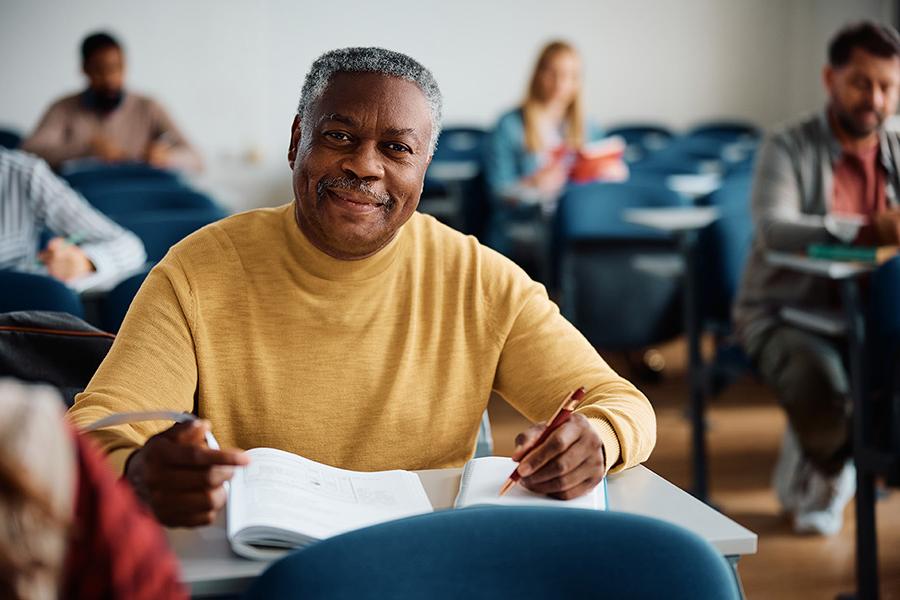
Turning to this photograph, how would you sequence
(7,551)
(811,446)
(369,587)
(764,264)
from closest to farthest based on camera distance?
(7,551), (369,587), (811,446), (764,264)

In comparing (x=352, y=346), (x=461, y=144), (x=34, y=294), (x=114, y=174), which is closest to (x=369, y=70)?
(x=352, y=346)

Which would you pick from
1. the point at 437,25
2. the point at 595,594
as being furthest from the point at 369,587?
the point at 437,25

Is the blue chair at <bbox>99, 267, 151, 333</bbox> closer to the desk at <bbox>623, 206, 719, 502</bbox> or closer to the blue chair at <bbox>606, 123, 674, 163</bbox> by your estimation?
the desk at <bbox>623, 206, 719, 502</bbox>

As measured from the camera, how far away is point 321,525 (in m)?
1.04

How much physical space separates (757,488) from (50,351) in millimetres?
2377

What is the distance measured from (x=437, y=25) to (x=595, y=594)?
8.10 metres

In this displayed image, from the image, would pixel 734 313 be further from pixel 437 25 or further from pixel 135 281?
pixel 437 25

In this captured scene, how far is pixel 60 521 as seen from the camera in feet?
1.83

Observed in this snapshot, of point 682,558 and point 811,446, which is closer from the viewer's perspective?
point 682,558

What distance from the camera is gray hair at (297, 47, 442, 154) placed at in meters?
1.43

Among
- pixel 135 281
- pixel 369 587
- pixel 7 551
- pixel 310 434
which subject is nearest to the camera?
pixel 7 551

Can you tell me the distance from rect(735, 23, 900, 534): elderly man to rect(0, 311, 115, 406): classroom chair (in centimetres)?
180

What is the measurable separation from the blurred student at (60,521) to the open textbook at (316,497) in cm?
39

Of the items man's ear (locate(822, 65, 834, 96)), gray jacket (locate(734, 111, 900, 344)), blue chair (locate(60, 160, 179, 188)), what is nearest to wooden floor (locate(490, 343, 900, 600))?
gray jacket (locate(734, 111, 900, 344))
